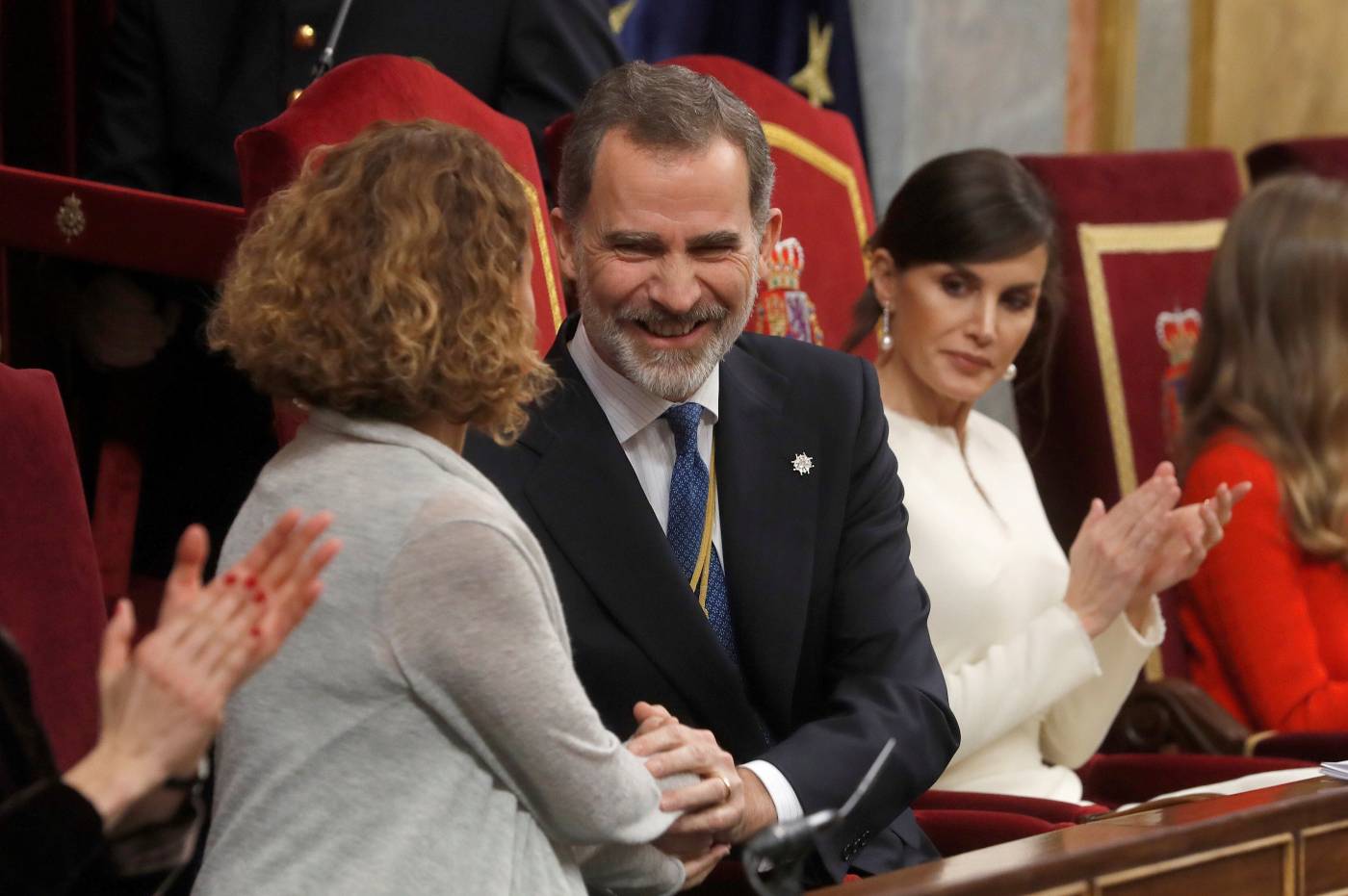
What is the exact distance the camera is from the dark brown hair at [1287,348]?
320 cm

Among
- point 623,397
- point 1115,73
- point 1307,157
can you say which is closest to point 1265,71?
point 1115,73

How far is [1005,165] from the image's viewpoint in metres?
2.93

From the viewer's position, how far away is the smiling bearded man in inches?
79.6

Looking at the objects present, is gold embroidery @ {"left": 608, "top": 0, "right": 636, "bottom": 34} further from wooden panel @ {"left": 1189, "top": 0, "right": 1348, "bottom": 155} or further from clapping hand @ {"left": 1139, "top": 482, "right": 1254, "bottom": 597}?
clapping hand @ {"left": 1139, "top": 482, "right": 1254, "bottom": 597}

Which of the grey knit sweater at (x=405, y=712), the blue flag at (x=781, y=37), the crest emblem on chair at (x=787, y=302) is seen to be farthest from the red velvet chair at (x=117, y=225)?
the blue flag at (x=781, y=37)

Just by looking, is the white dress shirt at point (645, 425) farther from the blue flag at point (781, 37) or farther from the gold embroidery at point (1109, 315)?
the blue flag at point (781, 37)

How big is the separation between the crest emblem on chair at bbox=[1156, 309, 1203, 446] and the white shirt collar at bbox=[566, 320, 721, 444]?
175 cm

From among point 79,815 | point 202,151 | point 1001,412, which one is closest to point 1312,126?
point 1001,412

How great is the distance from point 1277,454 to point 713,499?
1430mm

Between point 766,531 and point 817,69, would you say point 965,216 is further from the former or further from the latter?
point 817,69

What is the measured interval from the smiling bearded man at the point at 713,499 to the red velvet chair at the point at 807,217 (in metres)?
0.94

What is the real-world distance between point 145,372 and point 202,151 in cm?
43

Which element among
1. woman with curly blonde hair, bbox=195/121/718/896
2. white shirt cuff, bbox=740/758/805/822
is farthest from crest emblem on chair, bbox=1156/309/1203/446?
woman with curly blonde hair, bbox=195/121/718/896

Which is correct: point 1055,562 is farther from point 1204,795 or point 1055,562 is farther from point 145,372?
point 145,372
